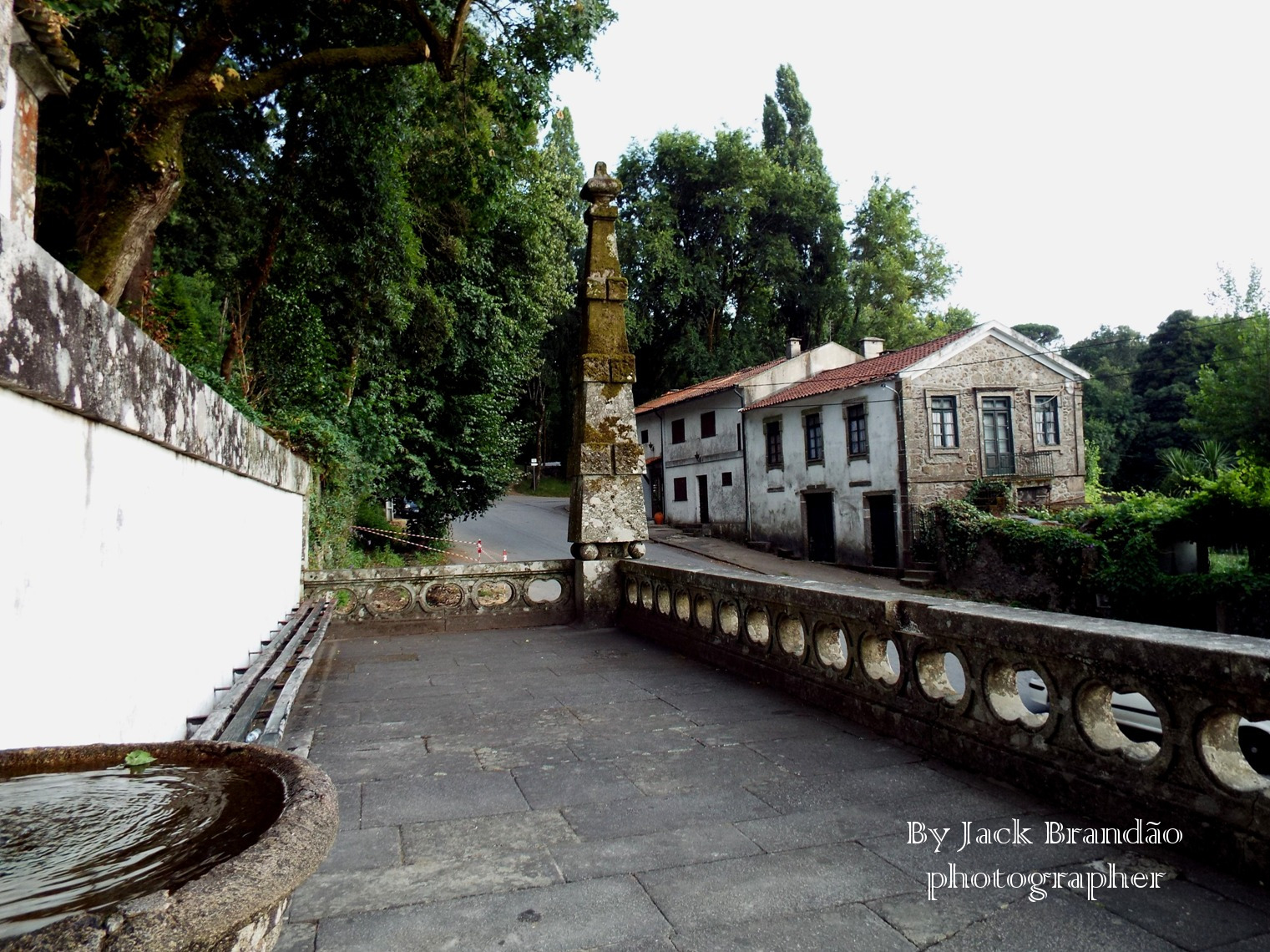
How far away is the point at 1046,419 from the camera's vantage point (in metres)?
26.2

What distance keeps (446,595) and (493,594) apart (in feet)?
2.19

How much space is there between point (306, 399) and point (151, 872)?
12.1m

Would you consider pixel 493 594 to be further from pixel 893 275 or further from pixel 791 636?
pixel 893 275

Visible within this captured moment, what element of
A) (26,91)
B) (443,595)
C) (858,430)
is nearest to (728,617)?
(443,595)

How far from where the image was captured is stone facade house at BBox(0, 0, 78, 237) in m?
6.98

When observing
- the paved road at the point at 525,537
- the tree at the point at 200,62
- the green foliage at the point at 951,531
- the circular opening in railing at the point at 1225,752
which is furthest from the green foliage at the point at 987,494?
the circular opening in railing at the point at 1225,752

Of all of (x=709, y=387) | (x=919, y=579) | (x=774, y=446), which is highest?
(x=709, y=387)

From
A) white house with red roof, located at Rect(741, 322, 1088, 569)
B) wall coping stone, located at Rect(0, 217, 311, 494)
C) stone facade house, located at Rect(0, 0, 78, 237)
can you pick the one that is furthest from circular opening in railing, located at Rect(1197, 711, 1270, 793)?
white house with red roof, located at Rect(741, 322, 1088, 569)

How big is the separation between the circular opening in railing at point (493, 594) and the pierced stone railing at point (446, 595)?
0.01 metres

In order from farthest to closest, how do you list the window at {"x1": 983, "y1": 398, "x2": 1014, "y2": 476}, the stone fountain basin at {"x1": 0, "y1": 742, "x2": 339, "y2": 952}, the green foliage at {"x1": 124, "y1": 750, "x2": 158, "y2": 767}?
the window at {"x1": 983, "y1": 398, "x2": 1014, "y2": 476} < the green foliage at {"x1": 124, "y1": 750, "x2": 158, "y2": 767} < the stone fountain basin at {"x1": 0, "y1": 742, "x2": 339, "y2": 952}

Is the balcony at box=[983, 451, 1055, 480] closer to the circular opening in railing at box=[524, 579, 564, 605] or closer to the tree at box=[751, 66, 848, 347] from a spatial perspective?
the circular opening in railing at box=[524, 579, 564, 605]

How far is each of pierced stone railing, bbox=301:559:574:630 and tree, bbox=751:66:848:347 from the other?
32.6 meters

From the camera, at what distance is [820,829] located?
284 centimetres

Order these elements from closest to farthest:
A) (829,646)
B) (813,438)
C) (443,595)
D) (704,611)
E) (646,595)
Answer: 1. (829,646)
2. (704,611)
3. (646,595)
4. (443,595)
5. (813,438)
